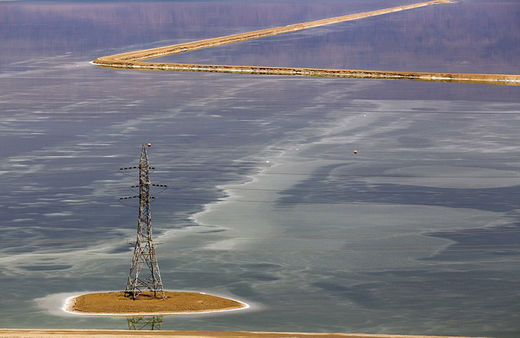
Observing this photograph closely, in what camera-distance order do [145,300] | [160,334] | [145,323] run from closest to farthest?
[160,334] < [145,323] < [145,300]

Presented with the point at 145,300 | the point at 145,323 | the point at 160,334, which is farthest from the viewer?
the point at 145,300

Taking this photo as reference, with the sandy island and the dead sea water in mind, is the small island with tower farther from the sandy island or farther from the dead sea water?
the dead sea water

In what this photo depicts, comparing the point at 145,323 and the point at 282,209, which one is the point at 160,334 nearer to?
the point at 145,323

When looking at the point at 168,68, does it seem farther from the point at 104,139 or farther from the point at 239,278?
the point at 239,278

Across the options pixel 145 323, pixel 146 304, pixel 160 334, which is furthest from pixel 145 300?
pixel 160 334

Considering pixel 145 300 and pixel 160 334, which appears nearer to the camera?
pixel 160 334

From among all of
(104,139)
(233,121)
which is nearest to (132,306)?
(104,139)
